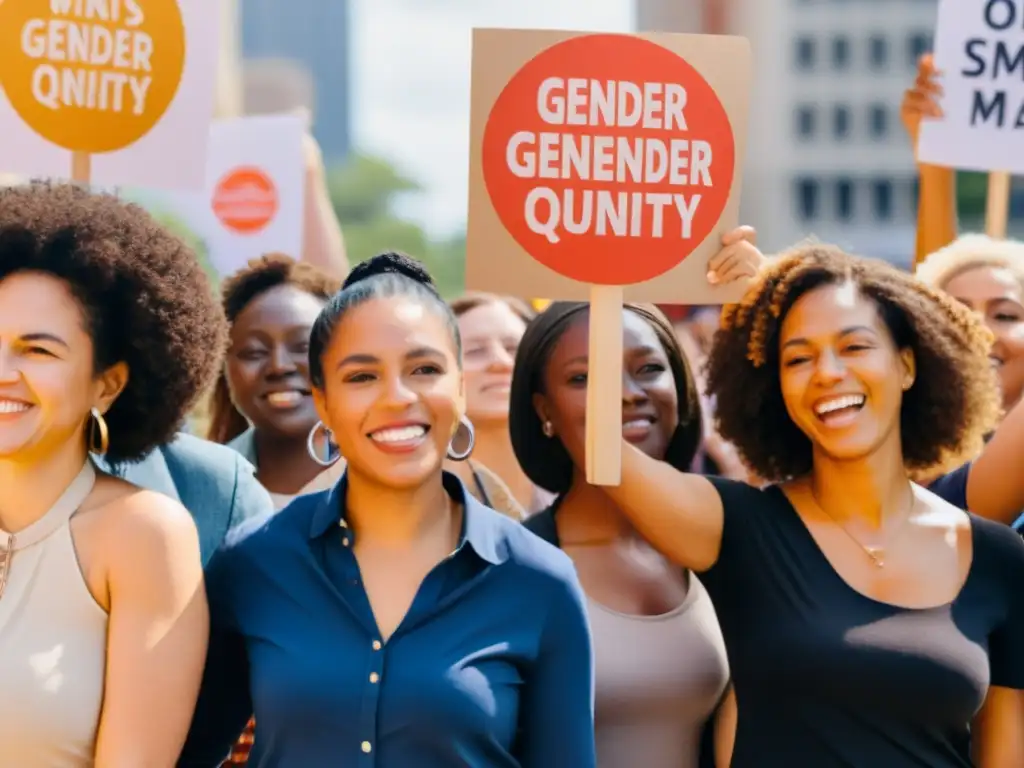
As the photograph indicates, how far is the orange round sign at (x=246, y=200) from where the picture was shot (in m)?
6.60

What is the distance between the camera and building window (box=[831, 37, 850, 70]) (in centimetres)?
7394

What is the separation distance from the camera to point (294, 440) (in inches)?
204

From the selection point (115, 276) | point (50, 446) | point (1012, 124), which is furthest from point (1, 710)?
point (1012, 124)

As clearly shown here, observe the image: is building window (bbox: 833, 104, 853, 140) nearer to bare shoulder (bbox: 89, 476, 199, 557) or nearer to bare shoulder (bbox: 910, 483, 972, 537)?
bare shoulder (bbox: 910, 483, 972, 537)

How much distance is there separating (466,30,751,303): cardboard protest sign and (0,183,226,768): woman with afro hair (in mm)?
680

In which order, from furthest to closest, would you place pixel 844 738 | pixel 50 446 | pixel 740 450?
pixel 740 450, pixel 844 738, pixel 50 446

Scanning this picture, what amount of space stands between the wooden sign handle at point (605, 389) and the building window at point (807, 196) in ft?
235

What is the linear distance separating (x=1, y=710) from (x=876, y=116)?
7542cm

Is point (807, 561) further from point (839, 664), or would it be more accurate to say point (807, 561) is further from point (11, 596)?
point (11, 596)

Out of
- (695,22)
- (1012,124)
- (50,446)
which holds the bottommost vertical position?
(50,446)

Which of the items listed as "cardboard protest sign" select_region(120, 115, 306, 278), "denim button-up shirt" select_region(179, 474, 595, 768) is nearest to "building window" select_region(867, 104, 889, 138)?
"cardboard protest sign" select_region(120, 115, 306, 278)

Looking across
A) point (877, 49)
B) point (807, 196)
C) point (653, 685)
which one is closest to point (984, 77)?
point (653, 685)

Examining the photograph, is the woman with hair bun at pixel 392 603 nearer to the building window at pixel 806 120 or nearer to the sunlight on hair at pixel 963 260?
the sunlight on hair at pixel 963 260

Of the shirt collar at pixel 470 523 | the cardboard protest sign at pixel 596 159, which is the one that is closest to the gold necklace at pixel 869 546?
the cardboard protest sign at pixel 596 159
